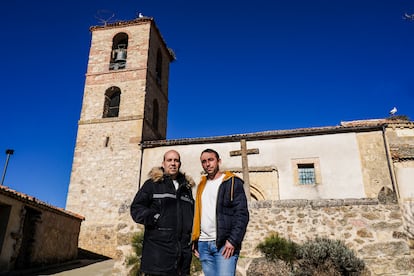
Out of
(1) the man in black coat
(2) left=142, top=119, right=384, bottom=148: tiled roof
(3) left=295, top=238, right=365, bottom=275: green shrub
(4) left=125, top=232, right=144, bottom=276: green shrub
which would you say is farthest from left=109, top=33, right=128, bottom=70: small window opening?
(1) the man in black coat

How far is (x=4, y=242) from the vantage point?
9695 millimetres

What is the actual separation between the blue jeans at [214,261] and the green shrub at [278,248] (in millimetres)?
4101

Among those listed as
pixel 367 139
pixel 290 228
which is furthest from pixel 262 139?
pixel 290 228

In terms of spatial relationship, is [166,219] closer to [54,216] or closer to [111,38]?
[54,216]

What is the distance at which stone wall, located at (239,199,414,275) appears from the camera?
21.9 feet

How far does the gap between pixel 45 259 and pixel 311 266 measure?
9.58m

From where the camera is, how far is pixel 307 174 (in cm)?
1498

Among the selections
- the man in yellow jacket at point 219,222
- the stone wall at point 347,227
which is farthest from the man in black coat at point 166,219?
the stone wall at point 347,227

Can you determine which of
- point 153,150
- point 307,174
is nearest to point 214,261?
point 307,174

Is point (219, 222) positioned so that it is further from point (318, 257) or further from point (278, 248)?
point (278, 248)

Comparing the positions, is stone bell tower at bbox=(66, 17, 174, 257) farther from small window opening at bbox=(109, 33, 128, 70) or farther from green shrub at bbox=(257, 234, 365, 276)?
green shrub at bbox=(257, 234, 365, 276)

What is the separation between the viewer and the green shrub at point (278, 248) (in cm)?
689

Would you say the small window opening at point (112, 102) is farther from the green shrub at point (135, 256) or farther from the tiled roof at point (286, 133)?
the green shrub at point (135, 256)

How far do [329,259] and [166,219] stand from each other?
4781 mm
